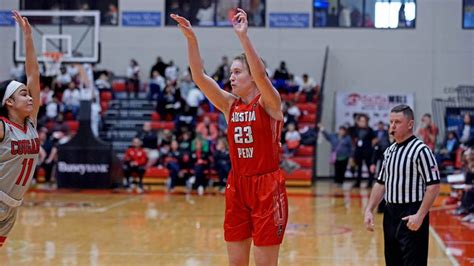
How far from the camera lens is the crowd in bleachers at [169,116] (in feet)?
69.9

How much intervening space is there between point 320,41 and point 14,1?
34.3 ft

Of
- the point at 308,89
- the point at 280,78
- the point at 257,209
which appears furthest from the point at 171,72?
the point at 257,209

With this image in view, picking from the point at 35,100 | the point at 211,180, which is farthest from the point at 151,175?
Answer: the point at 35,100

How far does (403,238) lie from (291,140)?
1665cm

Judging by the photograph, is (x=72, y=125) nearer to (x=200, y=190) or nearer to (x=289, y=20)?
(x=200, y=190)

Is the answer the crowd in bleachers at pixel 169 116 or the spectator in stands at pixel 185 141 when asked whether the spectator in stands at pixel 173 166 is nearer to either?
the crowd in bleachers at pixel 169 116

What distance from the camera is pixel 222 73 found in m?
26.3

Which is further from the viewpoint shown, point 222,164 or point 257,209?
point 222,164

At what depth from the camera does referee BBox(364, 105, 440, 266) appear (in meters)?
7.12

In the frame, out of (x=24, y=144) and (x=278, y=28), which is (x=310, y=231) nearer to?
Result: (x=24, y=144)

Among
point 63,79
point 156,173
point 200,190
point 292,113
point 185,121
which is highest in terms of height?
point 63,79

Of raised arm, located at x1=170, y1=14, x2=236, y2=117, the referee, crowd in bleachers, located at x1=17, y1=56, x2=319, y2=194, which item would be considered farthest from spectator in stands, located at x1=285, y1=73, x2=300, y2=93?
raised arm, located at x1=170, y1=14, x2=236, y2=117

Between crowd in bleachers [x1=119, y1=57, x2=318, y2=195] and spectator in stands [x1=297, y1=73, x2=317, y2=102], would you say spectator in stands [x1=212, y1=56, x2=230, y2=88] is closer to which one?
crowd in bleachers [x1=119, y1=57, x2=318, y2=195]

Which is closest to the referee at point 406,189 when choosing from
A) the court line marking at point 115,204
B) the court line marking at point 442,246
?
the court line marking at point 442,246
